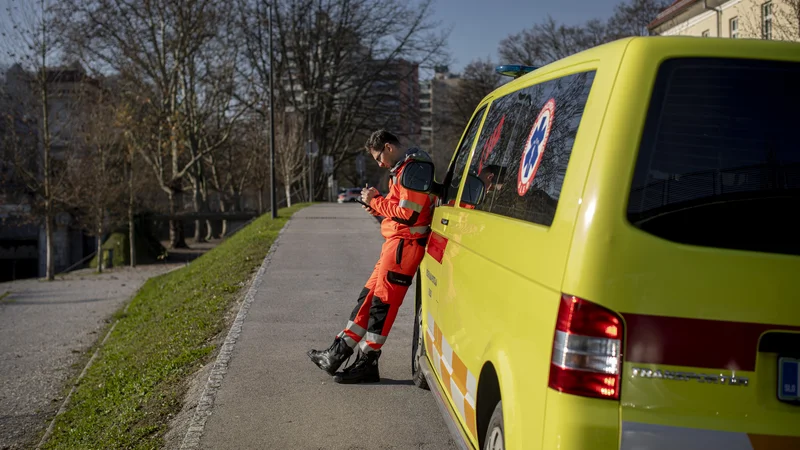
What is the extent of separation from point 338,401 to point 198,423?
1008 mm

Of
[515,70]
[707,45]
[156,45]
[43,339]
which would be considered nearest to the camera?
[707,45]

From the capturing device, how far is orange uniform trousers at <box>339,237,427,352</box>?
5.86m

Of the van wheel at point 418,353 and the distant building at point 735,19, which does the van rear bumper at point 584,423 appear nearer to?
the van wheel at point 418,353

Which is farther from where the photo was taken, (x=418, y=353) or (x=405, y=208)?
(x=418, y=353)

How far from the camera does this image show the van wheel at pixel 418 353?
236 inches

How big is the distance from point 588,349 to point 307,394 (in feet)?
13.0

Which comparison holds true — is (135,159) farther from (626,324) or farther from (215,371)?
(626,324)

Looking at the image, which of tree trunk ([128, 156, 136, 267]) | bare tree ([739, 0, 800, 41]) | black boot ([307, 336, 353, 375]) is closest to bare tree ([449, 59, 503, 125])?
tree trunk ([128, 156, 136, 267])

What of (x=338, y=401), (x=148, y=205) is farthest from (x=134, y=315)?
(x=148, y=205)

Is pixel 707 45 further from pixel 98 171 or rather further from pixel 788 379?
pixel 98 171

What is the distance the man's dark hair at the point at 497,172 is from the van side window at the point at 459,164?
770mm

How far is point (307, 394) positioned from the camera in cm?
630

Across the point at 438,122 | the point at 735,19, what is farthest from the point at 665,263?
the point at 438,122

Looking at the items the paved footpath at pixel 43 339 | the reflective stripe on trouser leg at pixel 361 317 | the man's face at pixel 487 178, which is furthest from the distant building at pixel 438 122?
the man's face at pixel 487 178
